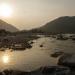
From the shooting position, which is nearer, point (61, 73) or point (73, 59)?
point (61, 73)

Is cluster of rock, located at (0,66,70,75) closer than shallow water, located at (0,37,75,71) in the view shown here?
Yes

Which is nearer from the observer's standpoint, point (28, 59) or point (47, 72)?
point (47, 72)

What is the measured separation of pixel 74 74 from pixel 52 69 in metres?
2.23

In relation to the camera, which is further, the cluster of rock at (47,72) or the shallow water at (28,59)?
the shallow water at (28,59)

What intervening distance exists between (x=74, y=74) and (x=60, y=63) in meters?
4.83

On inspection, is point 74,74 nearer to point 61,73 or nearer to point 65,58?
point 61,73

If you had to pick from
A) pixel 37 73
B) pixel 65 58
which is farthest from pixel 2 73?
pixel 65 58

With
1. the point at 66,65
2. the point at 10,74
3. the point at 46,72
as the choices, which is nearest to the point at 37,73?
the point at 46,72

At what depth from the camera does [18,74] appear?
81.1 ft

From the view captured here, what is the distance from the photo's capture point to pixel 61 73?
2466cm

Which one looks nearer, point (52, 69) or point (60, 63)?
point (52, 69)

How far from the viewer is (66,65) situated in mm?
28469

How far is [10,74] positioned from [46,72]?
3.56 metres

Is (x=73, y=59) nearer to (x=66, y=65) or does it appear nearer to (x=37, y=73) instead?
(x=66, y=65)
